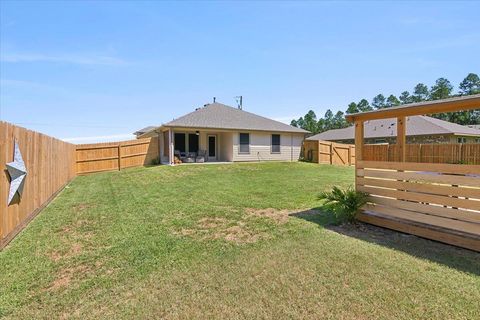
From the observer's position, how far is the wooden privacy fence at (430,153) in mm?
4395

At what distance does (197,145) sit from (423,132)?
19.1 meters

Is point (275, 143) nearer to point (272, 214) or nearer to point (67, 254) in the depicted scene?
point (272, 214)

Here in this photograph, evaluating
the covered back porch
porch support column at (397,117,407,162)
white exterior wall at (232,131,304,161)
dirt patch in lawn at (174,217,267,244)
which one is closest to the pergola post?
porch support column at (397,117,407,162)

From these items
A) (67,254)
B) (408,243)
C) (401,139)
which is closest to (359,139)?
(401,139)

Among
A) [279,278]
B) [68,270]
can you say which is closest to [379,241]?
[279,278]

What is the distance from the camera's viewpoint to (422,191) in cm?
466

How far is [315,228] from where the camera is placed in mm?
5039

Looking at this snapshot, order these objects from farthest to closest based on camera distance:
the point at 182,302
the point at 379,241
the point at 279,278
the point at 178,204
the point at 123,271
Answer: the point at 178,204 < the point at 379,241 < the point at 123,271 < the point at 279,278 < the point at 182,302

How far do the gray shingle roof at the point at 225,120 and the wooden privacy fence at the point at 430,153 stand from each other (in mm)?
13342

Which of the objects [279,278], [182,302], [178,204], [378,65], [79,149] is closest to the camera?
Answer: [182,302]

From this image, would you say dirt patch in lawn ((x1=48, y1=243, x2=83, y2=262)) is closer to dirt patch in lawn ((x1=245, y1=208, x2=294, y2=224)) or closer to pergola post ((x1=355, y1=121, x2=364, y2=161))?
dirt patch in lawn ((x1=245, y1=208, x2=294, y2=224))

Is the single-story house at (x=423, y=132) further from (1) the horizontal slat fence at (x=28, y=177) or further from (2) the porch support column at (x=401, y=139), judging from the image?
(1) the horizontal slat fence at (x=28, y=177)

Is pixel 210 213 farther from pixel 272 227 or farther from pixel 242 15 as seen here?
pixel 242 15

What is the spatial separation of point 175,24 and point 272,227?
A: 9895 mm
